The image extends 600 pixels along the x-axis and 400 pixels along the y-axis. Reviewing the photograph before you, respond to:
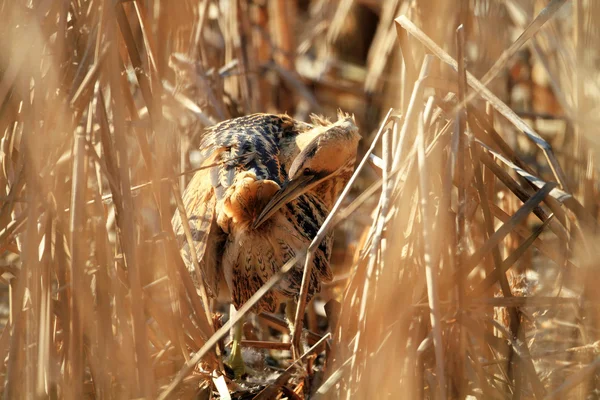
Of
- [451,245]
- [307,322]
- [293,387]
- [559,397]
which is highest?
[451,245]

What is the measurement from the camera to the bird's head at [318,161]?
1926 millimetres

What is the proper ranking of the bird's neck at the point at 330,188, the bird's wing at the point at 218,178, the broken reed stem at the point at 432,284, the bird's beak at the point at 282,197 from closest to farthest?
the broken reed stem at the point at 432,284, the bird's beak at the point at 282,197, the bird's wing at the point at 218,178, the bird's neck at the point at 330,188

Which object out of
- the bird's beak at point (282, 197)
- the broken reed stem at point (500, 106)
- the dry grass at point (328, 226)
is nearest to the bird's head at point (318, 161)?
the bird's beak at point (282, 197)

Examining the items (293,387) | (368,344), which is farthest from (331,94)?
(368,344)

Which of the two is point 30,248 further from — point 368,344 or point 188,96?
point 188,96

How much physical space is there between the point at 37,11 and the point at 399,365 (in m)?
0.99

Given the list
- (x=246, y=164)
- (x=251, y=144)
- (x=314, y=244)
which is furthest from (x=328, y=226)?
(x=251, y=144)

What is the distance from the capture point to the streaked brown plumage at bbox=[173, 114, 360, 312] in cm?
194

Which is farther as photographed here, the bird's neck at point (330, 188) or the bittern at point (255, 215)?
the bird's neck at point (330, 188)

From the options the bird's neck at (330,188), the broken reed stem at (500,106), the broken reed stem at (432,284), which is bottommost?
the bird's neck at (330,188)

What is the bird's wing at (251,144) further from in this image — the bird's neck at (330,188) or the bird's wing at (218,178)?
the bird's neck at (330,188)

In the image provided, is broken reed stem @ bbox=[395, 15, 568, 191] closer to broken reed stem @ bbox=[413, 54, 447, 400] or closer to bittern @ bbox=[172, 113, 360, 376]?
broken reed stem @ bbox=[413, 54, 447, 400]

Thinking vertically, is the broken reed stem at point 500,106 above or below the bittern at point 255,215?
above

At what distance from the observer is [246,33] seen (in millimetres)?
3287
